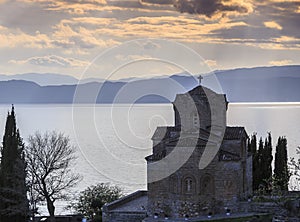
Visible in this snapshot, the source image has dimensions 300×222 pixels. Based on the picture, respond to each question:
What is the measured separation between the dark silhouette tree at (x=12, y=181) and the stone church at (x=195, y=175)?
A: 6070mm

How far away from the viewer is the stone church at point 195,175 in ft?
103

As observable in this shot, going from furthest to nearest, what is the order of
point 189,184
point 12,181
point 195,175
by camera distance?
point 12,181
point 189,184
point 195,175

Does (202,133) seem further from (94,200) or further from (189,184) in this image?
(94,200)

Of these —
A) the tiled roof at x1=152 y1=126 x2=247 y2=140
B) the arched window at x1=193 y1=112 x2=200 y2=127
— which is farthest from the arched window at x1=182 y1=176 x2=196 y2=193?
the arched window at x1=193 y1=112 x2=200 y2=127

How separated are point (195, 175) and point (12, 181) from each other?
12220 mm

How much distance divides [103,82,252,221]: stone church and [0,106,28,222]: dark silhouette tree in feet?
19.9

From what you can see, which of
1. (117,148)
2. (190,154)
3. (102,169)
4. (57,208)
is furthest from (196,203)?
(117,148)

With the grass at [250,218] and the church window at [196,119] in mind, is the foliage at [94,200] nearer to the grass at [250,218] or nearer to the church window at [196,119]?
the church window at [196,119]

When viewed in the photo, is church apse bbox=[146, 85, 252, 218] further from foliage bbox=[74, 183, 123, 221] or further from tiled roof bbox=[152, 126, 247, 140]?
foliage bbox=[74, 183, 123, 221]

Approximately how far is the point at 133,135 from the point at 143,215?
88756mm

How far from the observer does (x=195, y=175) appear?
31.5 m

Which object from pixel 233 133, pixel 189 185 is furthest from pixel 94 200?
pixel 233 133

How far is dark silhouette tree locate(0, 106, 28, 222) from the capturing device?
3405cm

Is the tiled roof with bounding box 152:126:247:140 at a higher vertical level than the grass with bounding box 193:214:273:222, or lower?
higher
